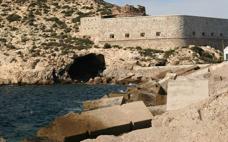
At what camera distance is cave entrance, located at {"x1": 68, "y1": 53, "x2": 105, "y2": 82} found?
70688mm

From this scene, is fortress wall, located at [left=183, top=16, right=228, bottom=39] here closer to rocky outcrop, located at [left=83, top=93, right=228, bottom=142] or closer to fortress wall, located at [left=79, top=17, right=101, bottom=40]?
fortress wall, located at [left=79, top=17, right=101, bottom=40]

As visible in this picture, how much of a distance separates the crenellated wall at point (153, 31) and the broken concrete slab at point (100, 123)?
63422 mm

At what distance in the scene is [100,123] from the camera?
43.7 feet

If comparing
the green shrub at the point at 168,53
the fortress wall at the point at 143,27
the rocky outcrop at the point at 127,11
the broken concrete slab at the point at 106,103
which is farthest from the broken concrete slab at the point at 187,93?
the rocky outcrop at the point at 127,11

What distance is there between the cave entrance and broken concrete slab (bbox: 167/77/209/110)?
55173 mm

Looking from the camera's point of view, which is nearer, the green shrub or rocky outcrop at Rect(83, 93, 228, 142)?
rocky outcrop at Rect(83, 93, 228, 142)

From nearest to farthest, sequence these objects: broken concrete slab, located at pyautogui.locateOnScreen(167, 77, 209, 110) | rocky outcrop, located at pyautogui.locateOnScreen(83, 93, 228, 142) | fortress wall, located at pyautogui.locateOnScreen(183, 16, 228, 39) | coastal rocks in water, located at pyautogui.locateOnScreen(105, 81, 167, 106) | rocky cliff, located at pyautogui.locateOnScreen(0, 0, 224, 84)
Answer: rocky outcrop, located at pyautogui.locateOnScreen(83, 93, 228, 142)
broken concrete slab, located at pyautogui.locateOnScreen(167, 77, 209, 110)
coastal rocks in water, located at pyautogui.locateOnScreen(105, 81, 167, 106)
rocky cliff, located at pyautogui.locateOnScreen(0, 0, 224, 84)
fortress wall, located at pyautogui.locateOnScreen(183, 16, 228, 39)

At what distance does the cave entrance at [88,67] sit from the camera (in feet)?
232

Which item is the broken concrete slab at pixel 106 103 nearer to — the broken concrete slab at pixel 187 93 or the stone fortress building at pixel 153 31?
the broken concrete slab at pixel 187 93

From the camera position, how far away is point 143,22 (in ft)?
255

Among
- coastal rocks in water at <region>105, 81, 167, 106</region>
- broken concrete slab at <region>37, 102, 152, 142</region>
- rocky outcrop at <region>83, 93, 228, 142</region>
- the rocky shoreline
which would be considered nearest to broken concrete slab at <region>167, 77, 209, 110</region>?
the rocky shoreline

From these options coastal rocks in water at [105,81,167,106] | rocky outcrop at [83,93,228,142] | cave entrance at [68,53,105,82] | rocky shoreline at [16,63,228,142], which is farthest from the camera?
cave entrance at [68,53,105,82]

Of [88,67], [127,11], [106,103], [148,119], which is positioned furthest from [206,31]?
[148,119]

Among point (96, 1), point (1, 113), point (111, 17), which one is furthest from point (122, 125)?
point (96, 1)
